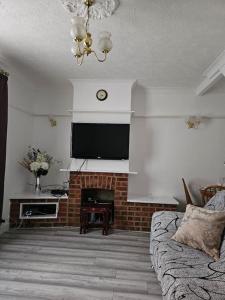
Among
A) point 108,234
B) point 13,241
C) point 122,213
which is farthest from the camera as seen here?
point 122,213

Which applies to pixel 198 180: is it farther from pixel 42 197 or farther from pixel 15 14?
pixel 15 14

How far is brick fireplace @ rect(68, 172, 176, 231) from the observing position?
3.98m

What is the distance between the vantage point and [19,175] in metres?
4.08

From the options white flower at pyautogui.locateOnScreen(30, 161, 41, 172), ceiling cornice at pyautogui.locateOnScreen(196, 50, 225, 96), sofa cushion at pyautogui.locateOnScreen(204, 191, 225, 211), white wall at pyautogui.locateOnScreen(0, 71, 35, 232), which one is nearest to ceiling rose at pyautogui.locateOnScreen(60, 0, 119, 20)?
ceiling cornice at pyautogui.locateOnScreen(196, 50, 225, 96)

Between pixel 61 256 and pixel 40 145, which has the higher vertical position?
pixel 40 145

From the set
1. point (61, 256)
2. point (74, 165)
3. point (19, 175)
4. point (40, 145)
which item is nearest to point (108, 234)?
point (61, 256)

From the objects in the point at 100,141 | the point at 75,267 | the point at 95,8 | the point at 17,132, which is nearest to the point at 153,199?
the point at 100,141

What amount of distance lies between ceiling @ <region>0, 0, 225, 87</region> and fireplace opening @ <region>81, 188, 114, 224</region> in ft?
6.64

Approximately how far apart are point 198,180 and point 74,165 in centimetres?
227

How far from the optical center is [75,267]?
265 centimetres

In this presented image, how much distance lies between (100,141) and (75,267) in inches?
80.1

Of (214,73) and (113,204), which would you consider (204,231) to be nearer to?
(113,204)

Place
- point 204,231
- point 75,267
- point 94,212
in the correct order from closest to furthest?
1. point 204,231
2. point 75,267
3. point 94,212

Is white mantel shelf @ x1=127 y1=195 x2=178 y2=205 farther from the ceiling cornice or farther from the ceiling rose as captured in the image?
the ceiling rose
